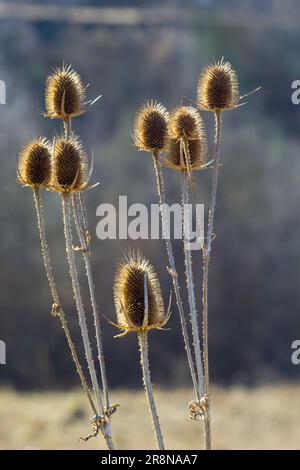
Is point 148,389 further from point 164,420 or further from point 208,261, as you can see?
point 164,420

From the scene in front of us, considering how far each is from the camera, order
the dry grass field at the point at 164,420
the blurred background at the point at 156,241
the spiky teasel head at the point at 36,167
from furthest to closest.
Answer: the blurred background at the point at 156,241 → the dry grass field at the point at 164,420 → the spiky teasel head at the point at 36,167

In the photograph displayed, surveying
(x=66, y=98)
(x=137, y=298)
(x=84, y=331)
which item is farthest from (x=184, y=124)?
(x=84, y=331)

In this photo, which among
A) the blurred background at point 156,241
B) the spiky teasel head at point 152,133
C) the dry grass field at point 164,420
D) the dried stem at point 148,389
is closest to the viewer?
the dried stem at point 148,389

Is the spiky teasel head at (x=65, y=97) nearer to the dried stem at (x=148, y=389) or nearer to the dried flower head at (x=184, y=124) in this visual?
the dried flower head at (x=184, y=124)

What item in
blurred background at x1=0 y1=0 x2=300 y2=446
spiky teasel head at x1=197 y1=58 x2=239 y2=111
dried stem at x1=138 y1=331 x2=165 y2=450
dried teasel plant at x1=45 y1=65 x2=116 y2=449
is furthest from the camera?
blurred background at x1=0 y1=0 x2=300 y2=446

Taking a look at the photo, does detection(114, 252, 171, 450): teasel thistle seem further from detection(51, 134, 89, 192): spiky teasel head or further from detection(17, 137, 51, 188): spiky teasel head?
detection(17, 137, 51, 188): spiky teasel head

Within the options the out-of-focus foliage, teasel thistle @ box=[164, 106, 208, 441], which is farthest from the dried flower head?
the out-of-focus foliage

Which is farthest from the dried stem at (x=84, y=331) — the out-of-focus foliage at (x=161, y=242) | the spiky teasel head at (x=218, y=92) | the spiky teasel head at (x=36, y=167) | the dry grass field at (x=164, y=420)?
the out-of-focus foliage at (x=161, y=242)
